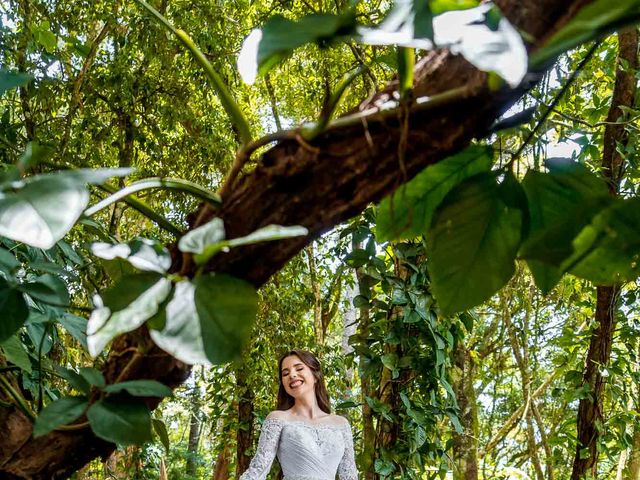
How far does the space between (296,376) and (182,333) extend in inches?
129

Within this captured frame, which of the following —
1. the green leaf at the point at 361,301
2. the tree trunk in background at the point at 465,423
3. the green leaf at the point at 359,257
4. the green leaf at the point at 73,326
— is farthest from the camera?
the tree trunk in background at the point at 465,423

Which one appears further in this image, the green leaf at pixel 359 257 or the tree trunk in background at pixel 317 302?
the tree trunk in background at pixel 317 302

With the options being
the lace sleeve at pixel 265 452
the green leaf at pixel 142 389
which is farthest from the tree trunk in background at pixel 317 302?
the green leaf at pixel 142 389

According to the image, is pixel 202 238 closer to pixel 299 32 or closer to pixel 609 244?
pixel 299 32

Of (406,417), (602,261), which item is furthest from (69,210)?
(406,417)

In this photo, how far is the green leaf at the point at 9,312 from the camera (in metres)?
0.39

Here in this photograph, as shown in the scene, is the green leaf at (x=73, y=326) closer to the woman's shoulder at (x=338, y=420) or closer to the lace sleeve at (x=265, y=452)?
the lace sleeve at (x=265, y=452)

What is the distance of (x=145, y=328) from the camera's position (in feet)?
1.31

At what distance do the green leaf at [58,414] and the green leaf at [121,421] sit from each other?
0.01 m

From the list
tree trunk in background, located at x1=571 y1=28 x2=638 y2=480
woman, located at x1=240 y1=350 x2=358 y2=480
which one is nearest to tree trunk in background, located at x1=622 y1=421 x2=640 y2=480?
tree trunk in background, located at x1=571 y1=28 x2=638 y2=480

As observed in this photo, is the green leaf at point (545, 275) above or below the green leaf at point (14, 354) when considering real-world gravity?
above

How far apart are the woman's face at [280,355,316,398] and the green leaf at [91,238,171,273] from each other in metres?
3.22

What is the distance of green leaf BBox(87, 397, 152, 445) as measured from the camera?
36 cm

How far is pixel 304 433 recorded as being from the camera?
142 inches
